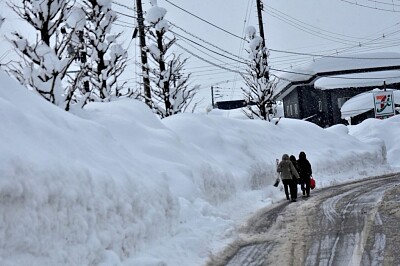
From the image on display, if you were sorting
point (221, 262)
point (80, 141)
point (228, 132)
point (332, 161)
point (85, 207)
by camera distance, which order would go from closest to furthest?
point (85, 207), point (221, 262), point (80, 141), point (228, 132), point (332, 161)

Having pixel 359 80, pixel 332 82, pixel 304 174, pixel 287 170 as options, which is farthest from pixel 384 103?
pixel 287 170

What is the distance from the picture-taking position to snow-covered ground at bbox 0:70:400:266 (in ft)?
17.3

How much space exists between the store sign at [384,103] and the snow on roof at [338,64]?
617 cm

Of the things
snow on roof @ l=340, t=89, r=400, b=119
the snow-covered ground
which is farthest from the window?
the snow-covered ground

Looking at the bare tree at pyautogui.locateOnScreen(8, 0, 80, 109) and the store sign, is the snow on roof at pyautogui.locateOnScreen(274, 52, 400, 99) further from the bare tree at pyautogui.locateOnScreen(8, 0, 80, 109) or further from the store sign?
the bare tree at pyautogui.locateOnScreen(8, 0, 80, 109)

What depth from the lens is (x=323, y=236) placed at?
877cm

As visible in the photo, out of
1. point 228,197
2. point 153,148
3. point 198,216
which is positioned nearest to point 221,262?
point 198,216

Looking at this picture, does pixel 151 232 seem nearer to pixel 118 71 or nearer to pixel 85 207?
pixel 85 207

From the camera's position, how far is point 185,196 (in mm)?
11172

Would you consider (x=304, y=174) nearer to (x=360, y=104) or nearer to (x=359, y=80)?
(x=360, y=104)

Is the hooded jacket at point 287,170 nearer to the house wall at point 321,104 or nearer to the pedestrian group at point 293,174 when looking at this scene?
the pedestrian group at point 293,174

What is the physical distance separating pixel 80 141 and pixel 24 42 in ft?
18.0

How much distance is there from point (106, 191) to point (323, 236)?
13.5 ft

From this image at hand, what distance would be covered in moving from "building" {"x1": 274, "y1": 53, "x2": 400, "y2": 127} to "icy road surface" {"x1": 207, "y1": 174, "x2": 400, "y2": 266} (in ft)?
98.8
